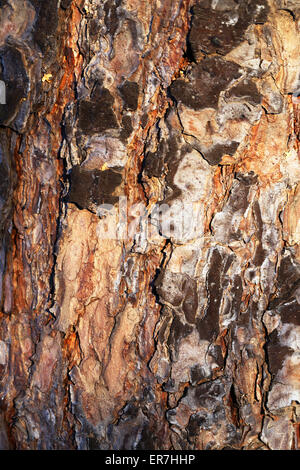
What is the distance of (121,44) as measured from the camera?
0.87 metres

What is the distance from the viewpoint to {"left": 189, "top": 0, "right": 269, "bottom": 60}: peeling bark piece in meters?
0.82

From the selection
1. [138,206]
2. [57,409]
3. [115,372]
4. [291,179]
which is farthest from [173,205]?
[57,409]

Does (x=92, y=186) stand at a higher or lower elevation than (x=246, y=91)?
lower

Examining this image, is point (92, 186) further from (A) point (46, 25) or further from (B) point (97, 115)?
(A) point (46, 25)

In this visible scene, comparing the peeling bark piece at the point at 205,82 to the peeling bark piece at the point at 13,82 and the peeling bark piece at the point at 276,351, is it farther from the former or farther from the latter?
the peeling bark piece at the point at 276,351

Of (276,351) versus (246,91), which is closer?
(246,91)

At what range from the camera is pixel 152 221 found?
3.01 ft

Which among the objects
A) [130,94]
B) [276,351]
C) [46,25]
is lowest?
[276,351]

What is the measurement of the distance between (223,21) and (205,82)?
0.11m

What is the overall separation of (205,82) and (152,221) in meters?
0.29

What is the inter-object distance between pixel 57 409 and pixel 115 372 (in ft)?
0.59

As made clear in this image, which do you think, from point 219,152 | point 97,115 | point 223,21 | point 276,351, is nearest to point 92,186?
point 97,115

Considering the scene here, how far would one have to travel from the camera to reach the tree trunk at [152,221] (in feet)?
2.82

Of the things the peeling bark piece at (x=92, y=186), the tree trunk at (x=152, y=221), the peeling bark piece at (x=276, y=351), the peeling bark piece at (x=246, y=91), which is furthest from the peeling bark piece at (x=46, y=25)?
the peeling bark piece at (x=276, y=351)
